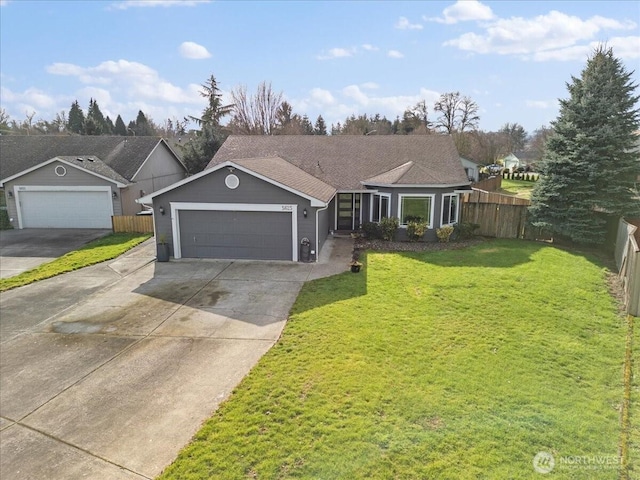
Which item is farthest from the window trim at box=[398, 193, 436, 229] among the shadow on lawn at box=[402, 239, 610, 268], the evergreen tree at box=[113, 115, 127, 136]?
the evergreen tree at box=[113, 115, 127, 136]

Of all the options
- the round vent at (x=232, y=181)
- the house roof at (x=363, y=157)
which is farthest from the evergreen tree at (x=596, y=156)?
the round vent at (x=232, y=181)

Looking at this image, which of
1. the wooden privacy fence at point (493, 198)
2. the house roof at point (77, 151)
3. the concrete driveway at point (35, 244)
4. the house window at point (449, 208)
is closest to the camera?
the concrete driveway at point (35, 244)

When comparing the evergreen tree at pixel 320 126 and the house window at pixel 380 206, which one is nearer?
the house window at pixel 380 206

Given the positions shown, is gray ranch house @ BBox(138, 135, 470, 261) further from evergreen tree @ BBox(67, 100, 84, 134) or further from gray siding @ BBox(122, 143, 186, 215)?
evergreen tree @ BBox(67, 100, 84, 134)

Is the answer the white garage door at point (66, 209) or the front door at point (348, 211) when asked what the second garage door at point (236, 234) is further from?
the white garage door at point (66, 209)

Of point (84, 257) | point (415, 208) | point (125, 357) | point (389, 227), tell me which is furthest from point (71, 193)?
point (415, 208)
